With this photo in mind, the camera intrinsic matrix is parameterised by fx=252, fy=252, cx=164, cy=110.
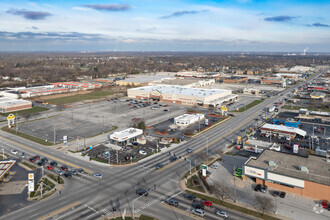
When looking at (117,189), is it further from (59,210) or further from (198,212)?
(198,212)

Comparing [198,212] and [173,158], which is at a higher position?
[173,158]

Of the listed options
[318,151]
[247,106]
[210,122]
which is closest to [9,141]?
[210,122]

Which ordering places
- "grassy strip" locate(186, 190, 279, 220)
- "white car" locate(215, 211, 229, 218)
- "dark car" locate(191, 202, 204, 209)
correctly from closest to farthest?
"white car" locate(215, 211, 229, 218)
"grassy strip" locate(186, 190, 279, 220)
"dark car" locate(191, 202, 204, 209)

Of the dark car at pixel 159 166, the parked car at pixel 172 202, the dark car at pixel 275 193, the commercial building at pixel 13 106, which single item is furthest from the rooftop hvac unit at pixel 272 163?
the commercial building at pixel 13 106

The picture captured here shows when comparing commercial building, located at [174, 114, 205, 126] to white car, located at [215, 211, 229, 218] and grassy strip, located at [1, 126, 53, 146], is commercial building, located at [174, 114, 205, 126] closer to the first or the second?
grassy strip, located at [1, 126, 53, 146]

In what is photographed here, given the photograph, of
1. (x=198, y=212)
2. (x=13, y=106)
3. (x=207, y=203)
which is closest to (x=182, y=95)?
(x=13, y=106)

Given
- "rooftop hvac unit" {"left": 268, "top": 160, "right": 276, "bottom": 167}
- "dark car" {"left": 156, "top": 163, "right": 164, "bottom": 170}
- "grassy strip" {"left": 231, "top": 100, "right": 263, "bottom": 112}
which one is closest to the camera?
"rooftop hvac unit" {"left": 268, "top": 160, "right": 276, "bottom": 167}

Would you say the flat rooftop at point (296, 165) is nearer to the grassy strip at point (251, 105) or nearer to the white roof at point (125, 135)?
the white roof at point (125, 135)

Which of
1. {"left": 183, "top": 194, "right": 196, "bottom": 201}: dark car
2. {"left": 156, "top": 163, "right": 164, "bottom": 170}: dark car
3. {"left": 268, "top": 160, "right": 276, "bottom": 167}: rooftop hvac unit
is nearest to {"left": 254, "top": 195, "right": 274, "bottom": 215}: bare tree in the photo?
{"left": 268, "top": 160, "right": 276, "bottom": 167}: rooftop hvac unit
